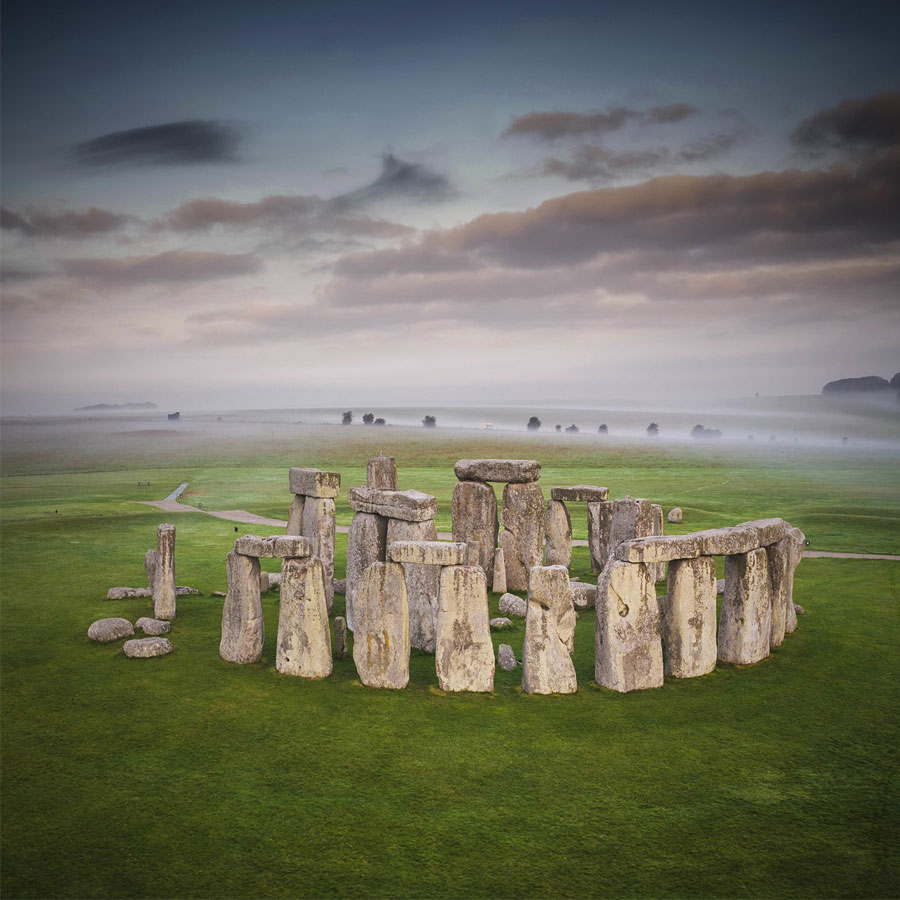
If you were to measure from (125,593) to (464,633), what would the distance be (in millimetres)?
8534

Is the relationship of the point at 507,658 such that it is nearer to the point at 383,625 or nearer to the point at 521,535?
the point at 383,625

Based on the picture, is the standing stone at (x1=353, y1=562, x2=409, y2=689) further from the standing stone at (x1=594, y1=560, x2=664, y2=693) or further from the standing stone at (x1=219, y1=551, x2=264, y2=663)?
the standing stone at (x1=594, y1=560, x2=664, y2=693)

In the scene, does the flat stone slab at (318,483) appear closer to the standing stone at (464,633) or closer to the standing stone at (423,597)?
the standing stone at (423,597)

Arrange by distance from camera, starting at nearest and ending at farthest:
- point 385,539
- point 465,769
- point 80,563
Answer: point 465,769 < point 385,539 < point 80,563

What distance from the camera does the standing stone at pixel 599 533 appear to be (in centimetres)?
1814

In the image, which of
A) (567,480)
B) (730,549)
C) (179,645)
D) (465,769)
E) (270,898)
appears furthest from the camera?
(567,480)

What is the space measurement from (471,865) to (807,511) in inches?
1033

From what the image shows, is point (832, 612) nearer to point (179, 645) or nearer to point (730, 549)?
point (730, 549)

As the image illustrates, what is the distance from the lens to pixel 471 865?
654 centimetres

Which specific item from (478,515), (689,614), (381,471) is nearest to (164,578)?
(381,471)

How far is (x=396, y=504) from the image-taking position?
12.6m

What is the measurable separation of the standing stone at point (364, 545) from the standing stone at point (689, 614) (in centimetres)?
485

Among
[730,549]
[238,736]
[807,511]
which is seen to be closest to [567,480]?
[807,511]

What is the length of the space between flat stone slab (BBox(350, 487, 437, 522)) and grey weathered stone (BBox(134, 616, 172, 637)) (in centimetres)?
369
